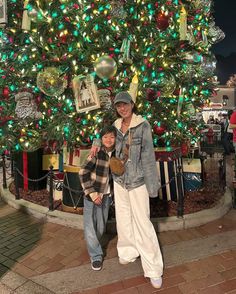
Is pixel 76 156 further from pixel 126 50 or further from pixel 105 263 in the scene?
pixel 105 263

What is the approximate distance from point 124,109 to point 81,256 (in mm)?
2112

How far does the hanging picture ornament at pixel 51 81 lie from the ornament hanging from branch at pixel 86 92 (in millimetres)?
245

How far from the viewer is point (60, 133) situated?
203 inches

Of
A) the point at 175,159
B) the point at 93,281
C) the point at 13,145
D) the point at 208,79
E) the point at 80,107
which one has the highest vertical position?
the point at 208,79

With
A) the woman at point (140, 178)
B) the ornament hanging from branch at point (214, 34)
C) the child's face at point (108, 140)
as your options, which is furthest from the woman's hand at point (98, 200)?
the ornament hanging from branch at point (214, 34)

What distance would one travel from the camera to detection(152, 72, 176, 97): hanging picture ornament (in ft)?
17.9

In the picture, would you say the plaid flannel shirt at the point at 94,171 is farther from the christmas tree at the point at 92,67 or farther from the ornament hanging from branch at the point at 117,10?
the ornament hanging from branch at the point at 117,10

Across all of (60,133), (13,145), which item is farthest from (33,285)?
(13,145)

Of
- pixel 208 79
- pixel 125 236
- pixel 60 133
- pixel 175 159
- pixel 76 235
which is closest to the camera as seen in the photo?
pixel 125 236

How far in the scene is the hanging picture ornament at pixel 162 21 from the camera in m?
5.48

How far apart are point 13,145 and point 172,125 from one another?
9.94 ft

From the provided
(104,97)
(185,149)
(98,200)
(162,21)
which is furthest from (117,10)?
(185,149)

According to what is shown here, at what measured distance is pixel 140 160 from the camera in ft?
11.0

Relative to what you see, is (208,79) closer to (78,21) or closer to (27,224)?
(78,21)
